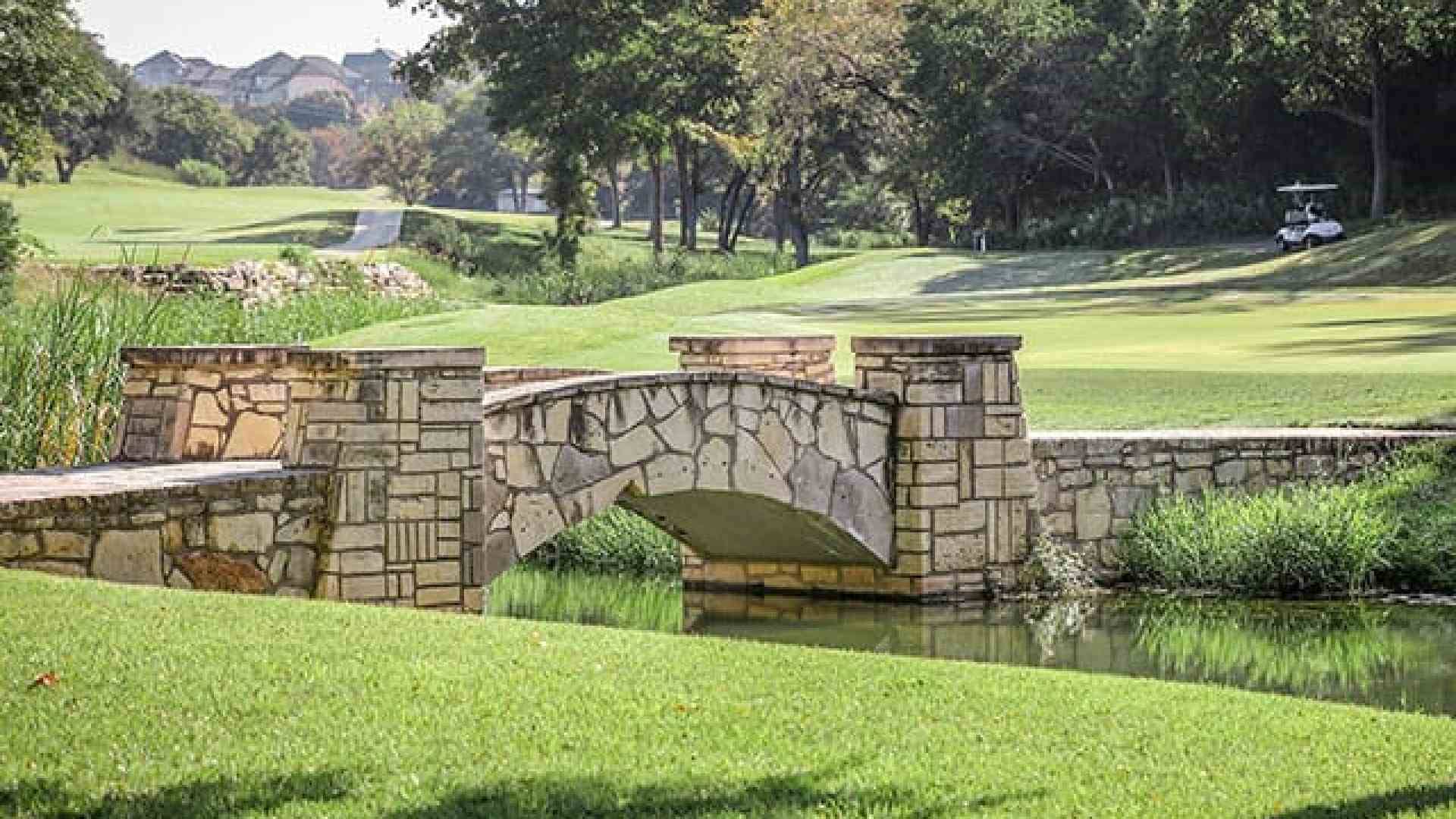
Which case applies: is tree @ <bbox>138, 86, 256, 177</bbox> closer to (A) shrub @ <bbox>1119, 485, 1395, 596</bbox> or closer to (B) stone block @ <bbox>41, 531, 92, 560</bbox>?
(A) shrub @ <bbox>1119, 485, 1395, 596</bbox>

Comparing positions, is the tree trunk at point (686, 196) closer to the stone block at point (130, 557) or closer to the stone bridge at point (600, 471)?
the stone bridge at point (600, 471)

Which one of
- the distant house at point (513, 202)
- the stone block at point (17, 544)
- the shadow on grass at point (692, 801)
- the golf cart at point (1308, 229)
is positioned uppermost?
Result: the distant house at point (513, 202)

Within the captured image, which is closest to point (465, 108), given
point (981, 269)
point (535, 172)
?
point (535, 172)

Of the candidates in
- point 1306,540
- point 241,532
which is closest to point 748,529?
point 1306,540

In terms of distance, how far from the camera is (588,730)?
8.64 metres

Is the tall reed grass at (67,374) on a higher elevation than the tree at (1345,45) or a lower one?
lower

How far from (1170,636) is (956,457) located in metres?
2.47

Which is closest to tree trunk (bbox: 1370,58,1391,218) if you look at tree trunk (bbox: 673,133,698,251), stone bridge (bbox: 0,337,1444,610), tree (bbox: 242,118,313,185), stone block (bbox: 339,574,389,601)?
tree trunk (bbox: 673,133,698,251)

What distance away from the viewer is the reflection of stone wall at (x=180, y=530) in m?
12.1

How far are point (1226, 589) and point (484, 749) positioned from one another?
10612 millimetres

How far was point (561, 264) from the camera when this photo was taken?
60.5 meters

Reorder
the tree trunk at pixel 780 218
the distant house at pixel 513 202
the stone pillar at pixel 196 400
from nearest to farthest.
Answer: the stone pillar at pixel 196 400 < the tree trunk at pixel 780 218 < the distant house at pixel 513 202

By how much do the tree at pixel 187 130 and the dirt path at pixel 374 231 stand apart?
2921 cm

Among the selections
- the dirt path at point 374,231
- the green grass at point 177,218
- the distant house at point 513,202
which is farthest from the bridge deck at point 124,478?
the distant house at point 513,202
